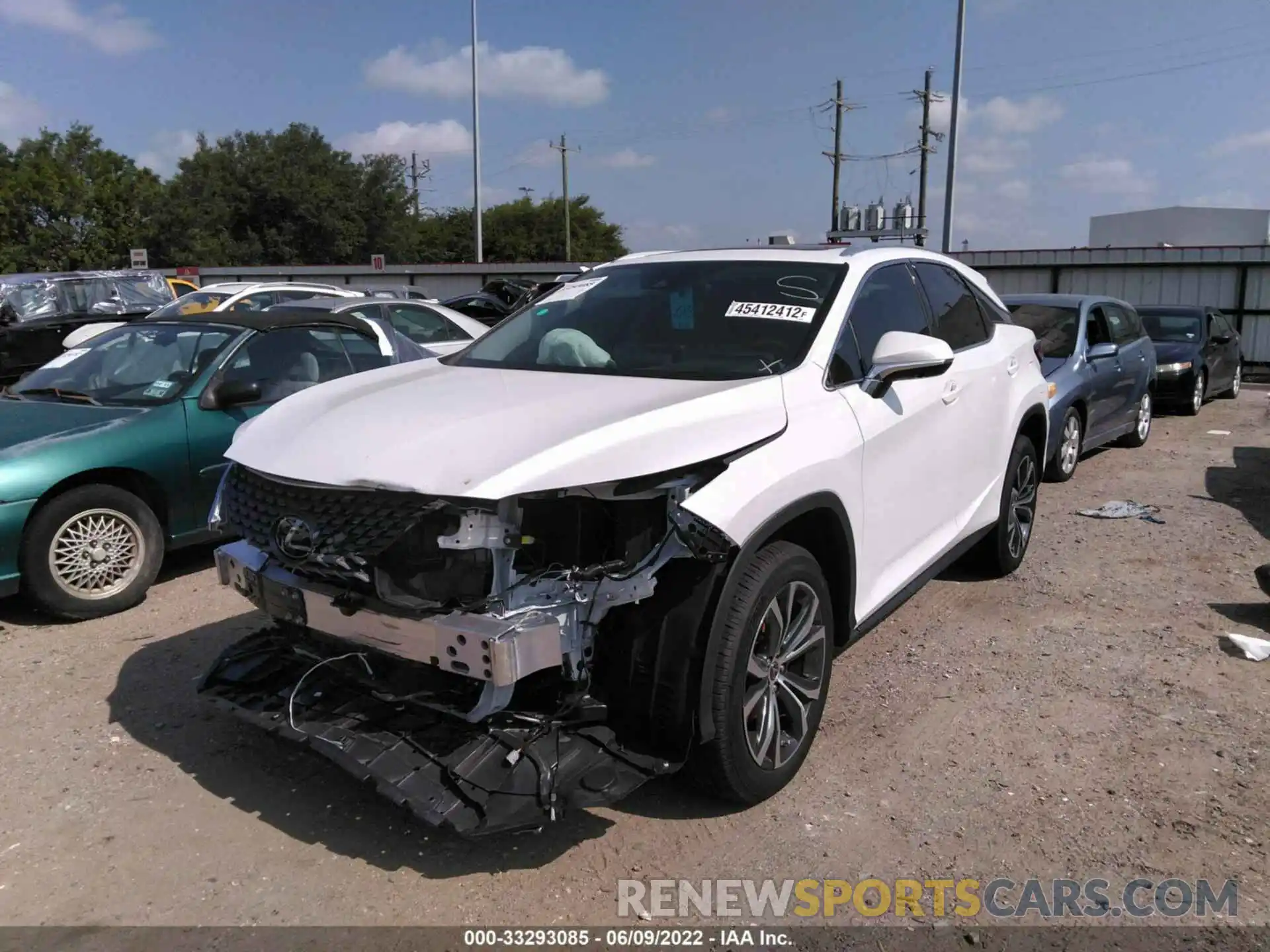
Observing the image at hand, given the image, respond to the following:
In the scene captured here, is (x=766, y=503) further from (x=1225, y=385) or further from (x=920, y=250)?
(x=1225, y=385)

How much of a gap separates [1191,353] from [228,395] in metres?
12.7

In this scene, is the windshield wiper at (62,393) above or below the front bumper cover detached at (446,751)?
above

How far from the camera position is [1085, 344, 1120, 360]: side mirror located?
8.75 m

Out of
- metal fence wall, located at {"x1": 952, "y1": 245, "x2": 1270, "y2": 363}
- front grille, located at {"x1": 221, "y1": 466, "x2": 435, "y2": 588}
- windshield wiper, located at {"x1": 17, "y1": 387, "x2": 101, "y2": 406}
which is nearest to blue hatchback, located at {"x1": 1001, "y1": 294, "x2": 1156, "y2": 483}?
front grille, located at {"x1": 221, "y1": 466, "x2": 435, "y2": 588}

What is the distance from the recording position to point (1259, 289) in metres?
22.2

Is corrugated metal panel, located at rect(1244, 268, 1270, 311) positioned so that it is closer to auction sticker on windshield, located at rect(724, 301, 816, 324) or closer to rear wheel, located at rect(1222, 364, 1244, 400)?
rear wheel, located at rect(1222, 364, 1244, 400)

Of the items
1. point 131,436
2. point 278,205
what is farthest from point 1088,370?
point 278,205

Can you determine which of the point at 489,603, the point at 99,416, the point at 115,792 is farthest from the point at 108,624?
the point at 489,603

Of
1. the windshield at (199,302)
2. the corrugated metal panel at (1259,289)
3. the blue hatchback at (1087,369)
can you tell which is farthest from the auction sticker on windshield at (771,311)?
the corrugated metal panel at (1259,289)

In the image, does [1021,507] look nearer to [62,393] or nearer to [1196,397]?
[62,393]

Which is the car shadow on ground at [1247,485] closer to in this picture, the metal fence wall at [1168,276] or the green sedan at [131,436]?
the green sedan at [131,436]

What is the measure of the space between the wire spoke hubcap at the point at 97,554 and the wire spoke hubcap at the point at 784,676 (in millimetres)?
3799

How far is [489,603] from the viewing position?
2.80 m

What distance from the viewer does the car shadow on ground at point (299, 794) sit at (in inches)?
121
